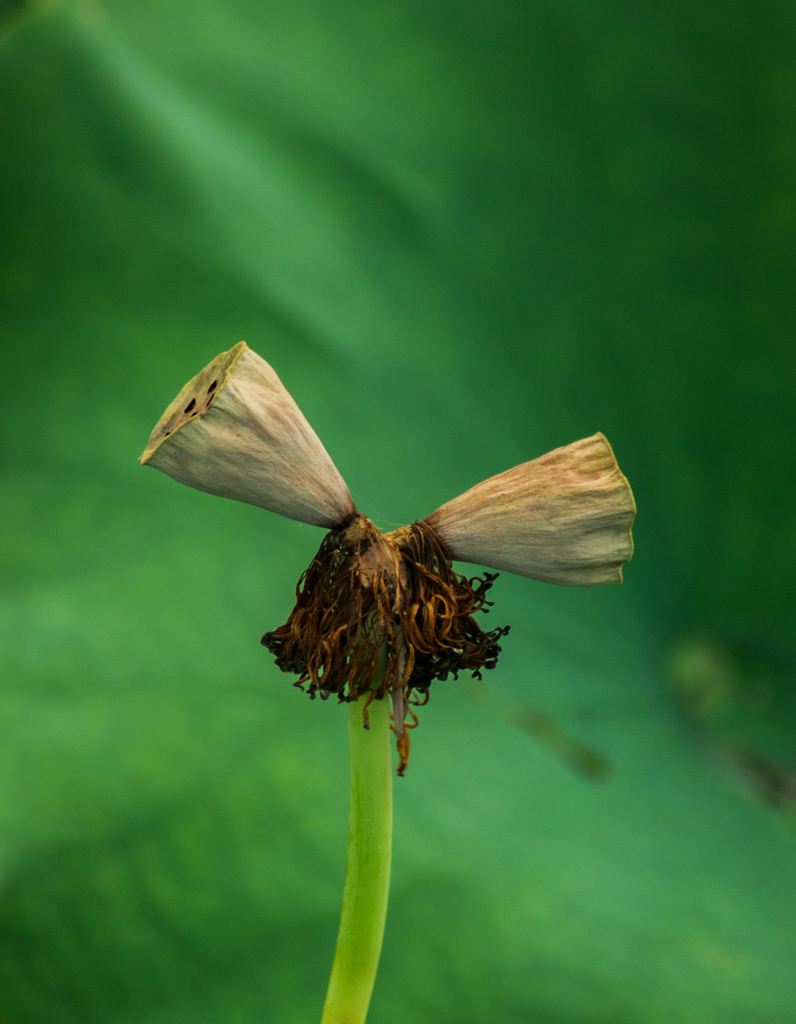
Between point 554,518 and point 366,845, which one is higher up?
point 554,518

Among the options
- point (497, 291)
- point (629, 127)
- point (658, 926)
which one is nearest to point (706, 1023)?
point (658, 926)

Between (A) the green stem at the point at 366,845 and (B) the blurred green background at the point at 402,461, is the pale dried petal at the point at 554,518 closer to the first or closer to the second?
(A) the green stem at the point at 366,845

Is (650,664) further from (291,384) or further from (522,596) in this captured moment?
(291,384)

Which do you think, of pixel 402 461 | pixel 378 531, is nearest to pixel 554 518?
pixel 378 531

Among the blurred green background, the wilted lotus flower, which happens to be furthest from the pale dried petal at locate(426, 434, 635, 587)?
the blurred green background

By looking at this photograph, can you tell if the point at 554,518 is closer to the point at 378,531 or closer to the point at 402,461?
the point at 378,531
